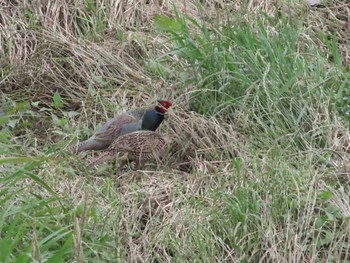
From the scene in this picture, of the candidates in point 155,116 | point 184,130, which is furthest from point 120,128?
point 184,130

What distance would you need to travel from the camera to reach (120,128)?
626cm

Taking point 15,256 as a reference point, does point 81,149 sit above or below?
below

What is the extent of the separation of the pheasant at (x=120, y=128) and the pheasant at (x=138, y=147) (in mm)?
82

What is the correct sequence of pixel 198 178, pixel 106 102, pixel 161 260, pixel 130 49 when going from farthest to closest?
1. pixel 130 49
2. pixel 106 102
3. pixel 198 178
4. pixel 161 260

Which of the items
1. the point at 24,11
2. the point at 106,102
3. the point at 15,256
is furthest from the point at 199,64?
the point at 15,256

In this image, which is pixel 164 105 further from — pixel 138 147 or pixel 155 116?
pixel 138 147

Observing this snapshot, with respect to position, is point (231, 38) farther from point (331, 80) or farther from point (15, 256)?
point (15, 256)

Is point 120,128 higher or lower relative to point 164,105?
lower

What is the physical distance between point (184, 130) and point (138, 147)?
0.28m

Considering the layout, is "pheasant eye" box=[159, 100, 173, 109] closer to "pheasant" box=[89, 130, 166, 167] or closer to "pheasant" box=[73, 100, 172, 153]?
"pheasant" box=[73, 100, 172, 153]

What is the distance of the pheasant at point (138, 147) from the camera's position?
5.98m

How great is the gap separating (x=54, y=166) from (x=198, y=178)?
75 centimetres

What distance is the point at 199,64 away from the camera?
20.7 ft

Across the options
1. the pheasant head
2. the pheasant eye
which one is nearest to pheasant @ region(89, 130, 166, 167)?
the pheasant head
